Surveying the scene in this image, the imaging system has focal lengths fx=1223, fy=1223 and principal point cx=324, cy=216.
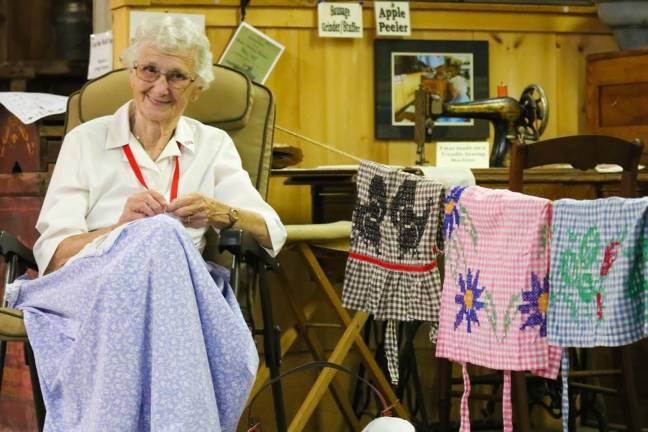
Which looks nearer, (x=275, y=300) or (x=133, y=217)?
(x=133, y=217)

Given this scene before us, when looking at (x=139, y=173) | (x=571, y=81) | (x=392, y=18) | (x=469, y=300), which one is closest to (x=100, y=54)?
(x=392, y=18)

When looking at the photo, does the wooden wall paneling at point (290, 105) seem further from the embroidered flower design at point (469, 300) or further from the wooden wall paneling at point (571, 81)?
the embroidered flower design at point (469, 300)

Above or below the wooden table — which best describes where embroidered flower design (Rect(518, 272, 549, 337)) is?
below

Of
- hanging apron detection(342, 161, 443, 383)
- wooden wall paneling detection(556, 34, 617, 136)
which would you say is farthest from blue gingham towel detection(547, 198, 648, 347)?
wooden wall paneling detection(556, 34, 617, 136)

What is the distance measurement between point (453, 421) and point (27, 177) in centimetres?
155

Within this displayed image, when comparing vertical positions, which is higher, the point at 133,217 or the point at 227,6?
the point at 227,6

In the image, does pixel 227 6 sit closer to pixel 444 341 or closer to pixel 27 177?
pixel 27 177

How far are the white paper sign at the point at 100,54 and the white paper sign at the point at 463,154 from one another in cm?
107

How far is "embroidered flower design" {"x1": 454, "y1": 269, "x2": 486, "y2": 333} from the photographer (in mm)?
2523

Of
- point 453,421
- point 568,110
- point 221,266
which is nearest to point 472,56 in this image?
point 568,110

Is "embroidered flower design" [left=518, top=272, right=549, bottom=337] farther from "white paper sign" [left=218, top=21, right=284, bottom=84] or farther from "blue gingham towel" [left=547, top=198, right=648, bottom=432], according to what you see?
"white paper sign" [left=218, top=21, right=284, bottom=84]

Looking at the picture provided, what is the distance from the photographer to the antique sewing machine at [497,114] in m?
3.68

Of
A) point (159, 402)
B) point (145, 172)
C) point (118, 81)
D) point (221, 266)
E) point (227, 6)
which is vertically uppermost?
point (227, 6)

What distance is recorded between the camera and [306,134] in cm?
391
